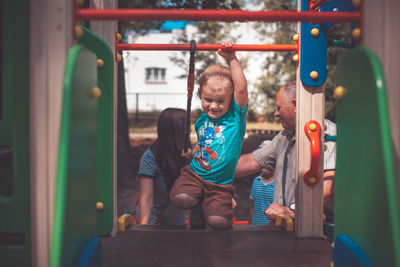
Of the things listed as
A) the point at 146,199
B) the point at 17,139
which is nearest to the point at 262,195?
the point at 146,199

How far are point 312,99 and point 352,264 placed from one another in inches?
46.6

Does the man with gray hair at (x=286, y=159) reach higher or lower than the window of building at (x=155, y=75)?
lower

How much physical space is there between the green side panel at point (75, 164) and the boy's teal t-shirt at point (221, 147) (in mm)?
1294

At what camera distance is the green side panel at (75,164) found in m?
1.13

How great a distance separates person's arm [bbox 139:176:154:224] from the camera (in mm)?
3154

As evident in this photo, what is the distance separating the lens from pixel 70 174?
1.18 metres

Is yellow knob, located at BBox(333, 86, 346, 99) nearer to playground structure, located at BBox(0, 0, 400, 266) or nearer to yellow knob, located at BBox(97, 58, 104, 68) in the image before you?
playground structure, located at BBox(0, 0, 400, 266)

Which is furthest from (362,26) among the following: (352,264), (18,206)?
(18,206)

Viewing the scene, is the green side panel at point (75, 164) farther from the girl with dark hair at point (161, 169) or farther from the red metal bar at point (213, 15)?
the girl with dark hair at point (161, 169)

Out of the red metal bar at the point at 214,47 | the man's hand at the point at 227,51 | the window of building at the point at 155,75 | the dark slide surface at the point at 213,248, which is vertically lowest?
the dark slide surface at the point at 213,248

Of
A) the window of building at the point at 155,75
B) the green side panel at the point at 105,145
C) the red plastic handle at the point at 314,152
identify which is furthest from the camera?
the window of building at the point at 155,75

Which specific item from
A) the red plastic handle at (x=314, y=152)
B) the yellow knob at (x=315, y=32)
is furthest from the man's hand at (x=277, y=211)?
the yellow knob at (x=315, y=32)

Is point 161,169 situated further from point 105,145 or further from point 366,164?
point 366,164

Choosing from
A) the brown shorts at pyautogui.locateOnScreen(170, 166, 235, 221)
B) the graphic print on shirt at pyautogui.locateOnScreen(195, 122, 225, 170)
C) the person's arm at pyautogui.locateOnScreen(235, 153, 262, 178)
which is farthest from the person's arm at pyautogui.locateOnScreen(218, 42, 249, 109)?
the person's arm at pyautogui.locateOnScreen(235, 153, 262, 178)
